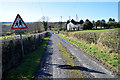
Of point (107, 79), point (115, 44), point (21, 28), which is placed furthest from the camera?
point (115, 44)

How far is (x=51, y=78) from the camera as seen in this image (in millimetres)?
4156

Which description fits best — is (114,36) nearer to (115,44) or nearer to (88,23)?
(115,44)

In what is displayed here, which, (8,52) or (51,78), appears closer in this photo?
(51,78)

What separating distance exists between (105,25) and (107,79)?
71.9 metres

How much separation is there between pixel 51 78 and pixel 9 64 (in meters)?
2.55

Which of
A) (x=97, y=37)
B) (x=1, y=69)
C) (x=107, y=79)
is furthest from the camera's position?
(x=97, y=37)

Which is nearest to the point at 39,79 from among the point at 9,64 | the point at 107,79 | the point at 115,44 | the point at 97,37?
the point at 9,64

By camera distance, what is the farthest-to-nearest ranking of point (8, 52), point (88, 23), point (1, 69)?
point (88, 23)
point (8, 52)
point (1, 69)

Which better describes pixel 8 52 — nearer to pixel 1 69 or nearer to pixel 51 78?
pixel 1 69

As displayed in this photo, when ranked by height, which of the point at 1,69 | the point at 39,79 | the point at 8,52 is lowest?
the point at 39,79

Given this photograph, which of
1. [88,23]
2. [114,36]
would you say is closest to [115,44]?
[114,36]

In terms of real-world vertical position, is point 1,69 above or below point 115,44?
below

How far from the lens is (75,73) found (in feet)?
15.1

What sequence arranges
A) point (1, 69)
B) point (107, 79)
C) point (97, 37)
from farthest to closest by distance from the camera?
point (97, 37) → point (1, 69) → point (107, 79)
